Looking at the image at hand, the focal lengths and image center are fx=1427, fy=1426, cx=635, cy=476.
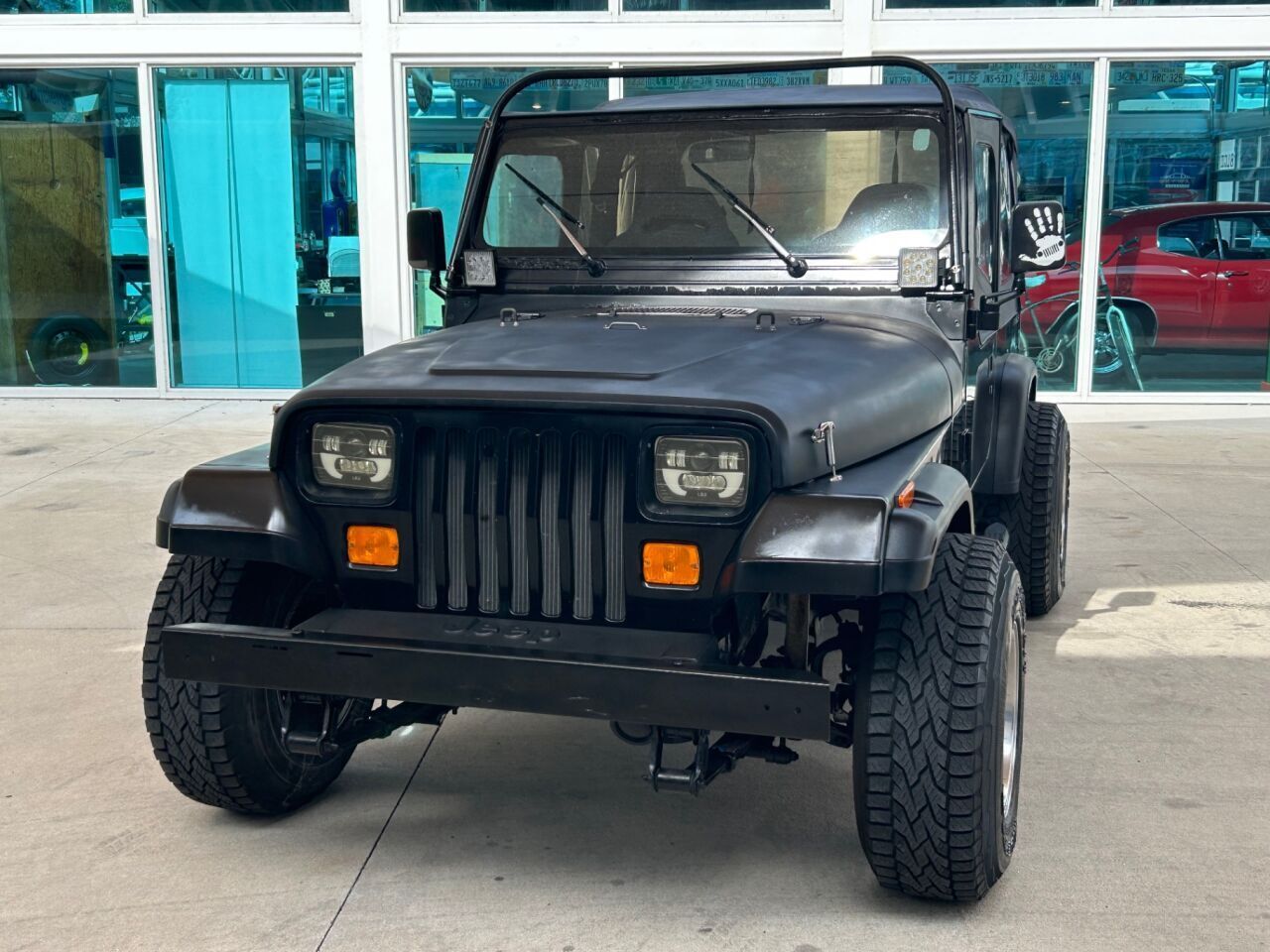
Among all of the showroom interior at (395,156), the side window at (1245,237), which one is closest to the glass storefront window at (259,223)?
the showroom interior at (395,156)

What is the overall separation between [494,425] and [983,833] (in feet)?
4.22

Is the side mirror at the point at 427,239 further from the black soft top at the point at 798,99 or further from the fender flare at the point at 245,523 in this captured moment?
the fender flare at the point at 245,523

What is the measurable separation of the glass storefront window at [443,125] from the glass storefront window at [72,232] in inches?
85.6

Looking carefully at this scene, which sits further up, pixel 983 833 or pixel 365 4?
pixel 365 4

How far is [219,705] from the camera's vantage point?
127 inches

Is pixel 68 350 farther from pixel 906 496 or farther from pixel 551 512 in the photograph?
pixel 906 496

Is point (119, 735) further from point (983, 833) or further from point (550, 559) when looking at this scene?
point (983, 833)

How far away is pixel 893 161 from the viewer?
3.87 m

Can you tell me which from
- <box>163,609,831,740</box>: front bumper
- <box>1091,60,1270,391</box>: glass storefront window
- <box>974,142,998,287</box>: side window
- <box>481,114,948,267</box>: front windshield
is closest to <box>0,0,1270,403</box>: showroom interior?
<box>1091,60,1270,391</box>: glass storefront window

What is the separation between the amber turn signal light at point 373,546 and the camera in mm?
3004

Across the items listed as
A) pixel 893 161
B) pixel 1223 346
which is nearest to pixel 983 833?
pixel 893 161

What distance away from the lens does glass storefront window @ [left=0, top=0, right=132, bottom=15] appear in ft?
36.0

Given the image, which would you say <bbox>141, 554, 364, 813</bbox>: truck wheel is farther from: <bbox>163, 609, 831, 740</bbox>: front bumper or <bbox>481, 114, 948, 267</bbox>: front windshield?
<bbox>481, 114, 948, 267</bbox>: front windshield

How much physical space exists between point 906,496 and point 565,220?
163cm
